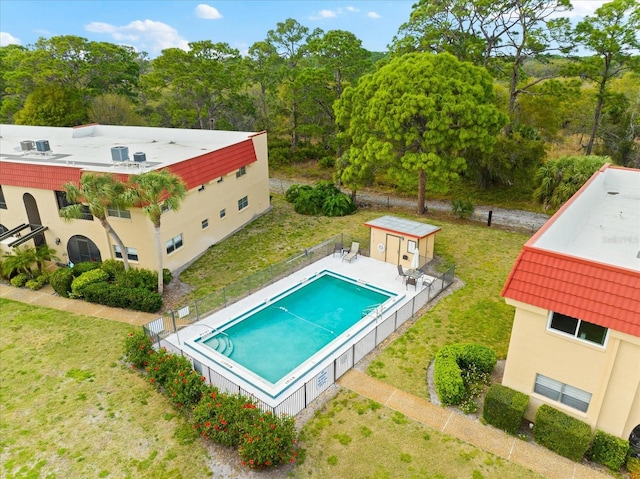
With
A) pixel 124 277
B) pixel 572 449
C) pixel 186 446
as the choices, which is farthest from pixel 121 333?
pixel 572 449

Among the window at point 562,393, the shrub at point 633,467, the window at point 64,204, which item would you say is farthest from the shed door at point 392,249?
the window at point 64,204

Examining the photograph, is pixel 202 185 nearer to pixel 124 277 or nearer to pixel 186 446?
pixel 124 277

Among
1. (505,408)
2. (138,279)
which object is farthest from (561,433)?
(138,279)

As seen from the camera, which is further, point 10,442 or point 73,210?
point 73,210

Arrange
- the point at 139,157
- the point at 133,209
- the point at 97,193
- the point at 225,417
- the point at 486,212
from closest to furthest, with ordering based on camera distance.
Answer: the point at 225,417 → the point at 97,193 → the point at 133,209 → the point at 139,157 → the point at 486,212

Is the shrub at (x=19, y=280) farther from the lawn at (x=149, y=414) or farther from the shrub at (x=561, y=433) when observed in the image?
the shrub at (x=561, y=433)

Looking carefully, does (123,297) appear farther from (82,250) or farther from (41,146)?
(41,146)

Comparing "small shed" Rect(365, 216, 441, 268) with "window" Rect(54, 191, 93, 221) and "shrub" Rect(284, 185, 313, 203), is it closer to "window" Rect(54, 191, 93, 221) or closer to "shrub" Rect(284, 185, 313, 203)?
"shrub" Rect(284, 185, 313, 203)
